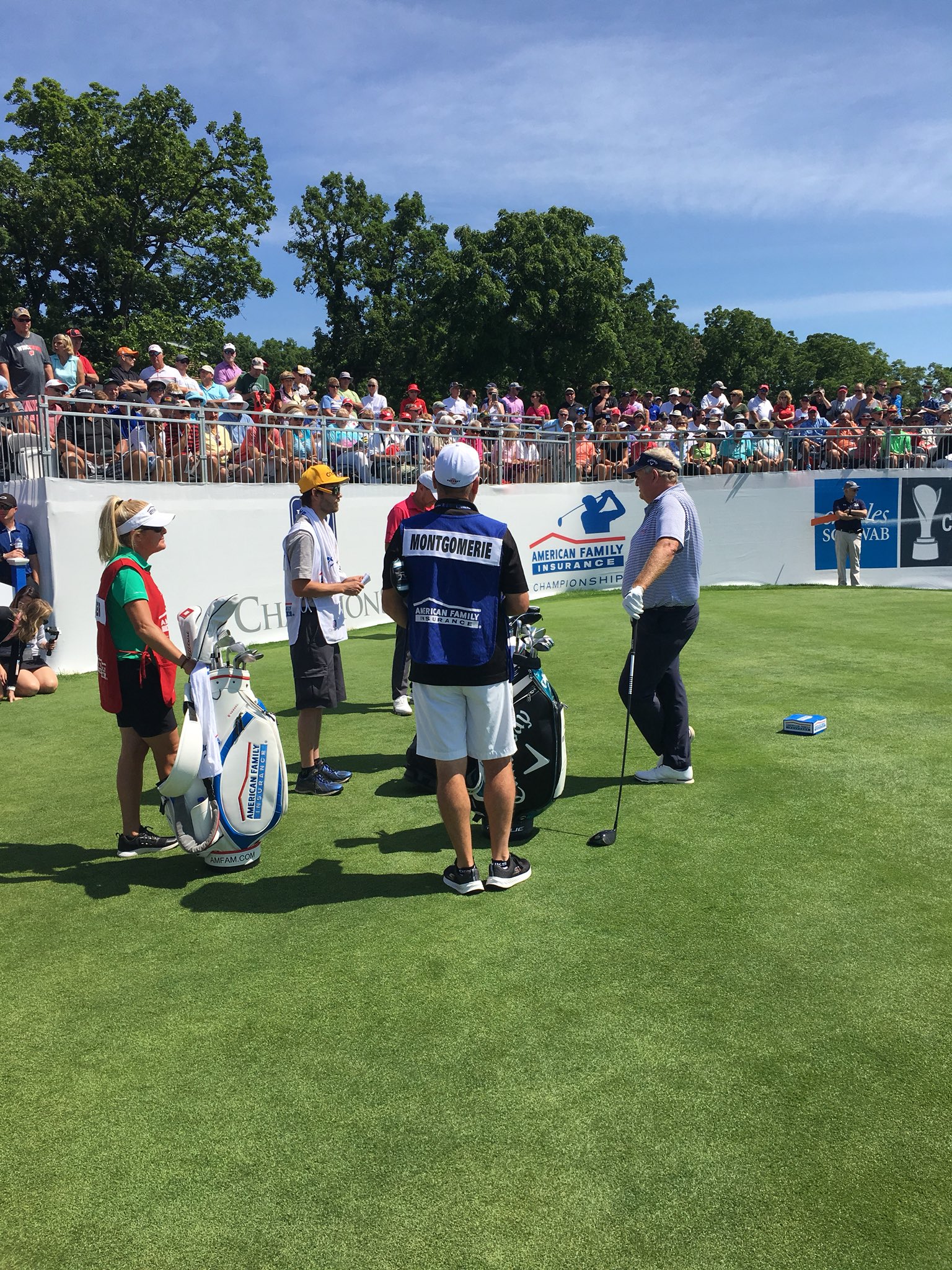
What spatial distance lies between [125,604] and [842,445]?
65.8ft

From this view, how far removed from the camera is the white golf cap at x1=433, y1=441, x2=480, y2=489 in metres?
4.40

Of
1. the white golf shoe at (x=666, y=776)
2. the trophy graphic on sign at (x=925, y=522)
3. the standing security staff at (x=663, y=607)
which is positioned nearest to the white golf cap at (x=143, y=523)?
the standing security staff at (x=663, y=607)

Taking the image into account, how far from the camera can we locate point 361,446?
16297mm

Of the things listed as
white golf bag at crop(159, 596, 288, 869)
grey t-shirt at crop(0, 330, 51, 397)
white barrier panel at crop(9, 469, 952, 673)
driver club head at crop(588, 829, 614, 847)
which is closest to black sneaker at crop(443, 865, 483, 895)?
driver club head at crop(588, 829, 614, 847)

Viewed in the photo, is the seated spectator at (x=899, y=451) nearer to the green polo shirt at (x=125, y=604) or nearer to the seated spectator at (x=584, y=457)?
the seated spectator at (x=584, y=457)

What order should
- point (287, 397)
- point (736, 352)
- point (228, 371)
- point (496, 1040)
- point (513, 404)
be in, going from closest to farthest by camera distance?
point (496, 1040), point (287, 397), point (228, 371), point (513, 404), point (736, 352)

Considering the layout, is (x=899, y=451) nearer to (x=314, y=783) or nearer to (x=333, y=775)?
(x=333, y=775)

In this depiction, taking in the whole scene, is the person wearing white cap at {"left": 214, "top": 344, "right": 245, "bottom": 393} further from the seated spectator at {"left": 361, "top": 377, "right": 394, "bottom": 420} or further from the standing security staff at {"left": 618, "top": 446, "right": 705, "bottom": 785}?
the standing security staff at {"left": 618, "top": 446, "right": 705, "bottom": 785}

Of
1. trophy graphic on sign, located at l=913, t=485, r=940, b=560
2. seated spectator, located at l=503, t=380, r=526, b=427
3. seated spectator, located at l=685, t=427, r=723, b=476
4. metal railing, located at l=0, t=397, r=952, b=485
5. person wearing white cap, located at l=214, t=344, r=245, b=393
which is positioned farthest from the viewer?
seated spectator, located at l=503, t=380, r=526, b=427

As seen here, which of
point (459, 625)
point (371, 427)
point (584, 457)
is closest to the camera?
point (459, 625)

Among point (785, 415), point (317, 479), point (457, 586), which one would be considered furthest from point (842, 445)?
point (457, 586)

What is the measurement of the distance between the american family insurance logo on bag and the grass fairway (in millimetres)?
14096

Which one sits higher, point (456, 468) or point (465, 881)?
point (456, 468)

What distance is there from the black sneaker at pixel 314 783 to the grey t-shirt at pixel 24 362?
9.15m
